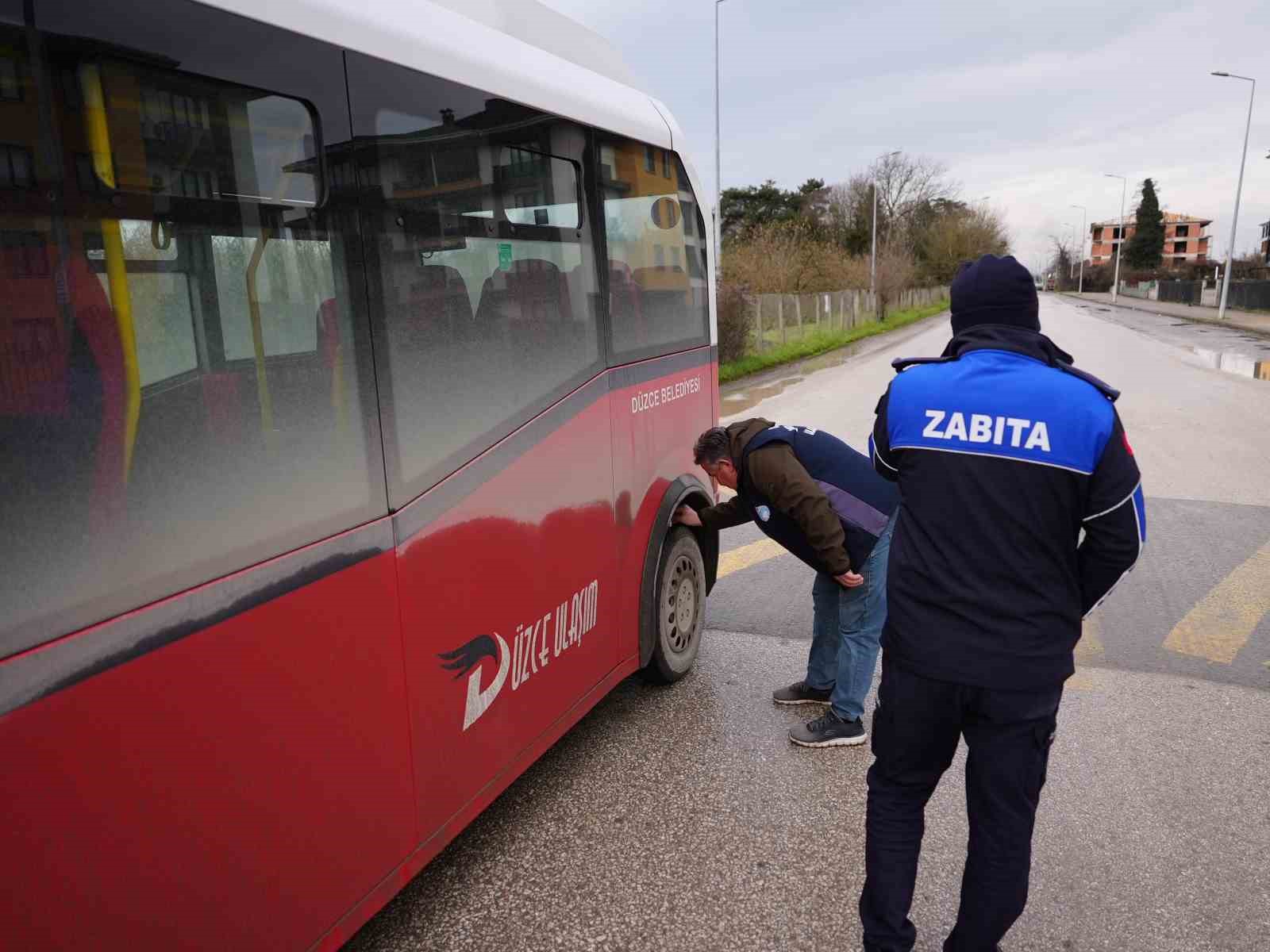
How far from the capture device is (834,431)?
11.6 m

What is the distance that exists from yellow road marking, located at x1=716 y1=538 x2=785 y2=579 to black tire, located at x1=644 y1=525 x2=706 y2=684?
156 centimetres

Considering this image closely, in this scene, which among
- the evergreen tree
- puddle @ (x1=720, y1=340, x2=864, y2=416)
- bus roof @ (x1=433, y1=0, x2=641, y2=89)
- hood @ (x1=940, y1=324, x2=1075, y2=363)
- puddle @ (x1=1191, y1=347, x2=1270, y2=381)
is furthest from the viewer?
the evergreen tree

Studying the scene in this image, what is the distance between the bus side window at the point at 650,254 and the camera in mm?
3990

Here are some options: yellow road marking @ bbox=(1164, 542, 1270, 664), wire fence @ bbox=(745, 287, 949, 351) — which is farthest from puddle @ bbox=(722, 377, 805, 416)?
yellow road marking @ bbox=(1164, 542, 1270, 664)

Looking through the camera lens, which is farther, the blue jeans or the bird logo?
the blue jeans

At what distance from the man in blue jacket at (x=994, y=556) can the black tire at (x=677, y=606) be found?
2.02 m

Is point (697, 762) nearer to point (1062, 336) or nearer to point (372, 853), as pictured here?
point (372, 853)

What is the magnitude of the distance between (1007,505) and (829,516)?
1.56 metres

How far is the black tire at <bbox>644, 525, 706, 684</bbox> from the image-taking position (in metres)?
4.53

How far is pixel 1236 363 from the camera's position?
20406 mm

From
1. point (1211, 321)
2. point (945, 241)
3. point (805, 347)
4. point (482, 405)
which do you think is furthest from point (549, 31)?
point (945, 241)

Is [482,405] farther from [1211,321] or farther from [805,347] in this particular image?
[1211,321]

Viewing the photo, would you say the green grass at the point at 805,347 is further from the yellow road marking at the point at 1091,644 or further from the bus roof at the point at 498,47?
the bus roof at the point at 498,47

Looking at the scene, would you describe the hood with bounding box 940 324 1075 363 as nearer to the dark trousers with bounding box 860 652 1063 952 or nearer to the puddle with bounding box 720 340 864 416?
the dark trousers with bounding box 860 652 1063 952
